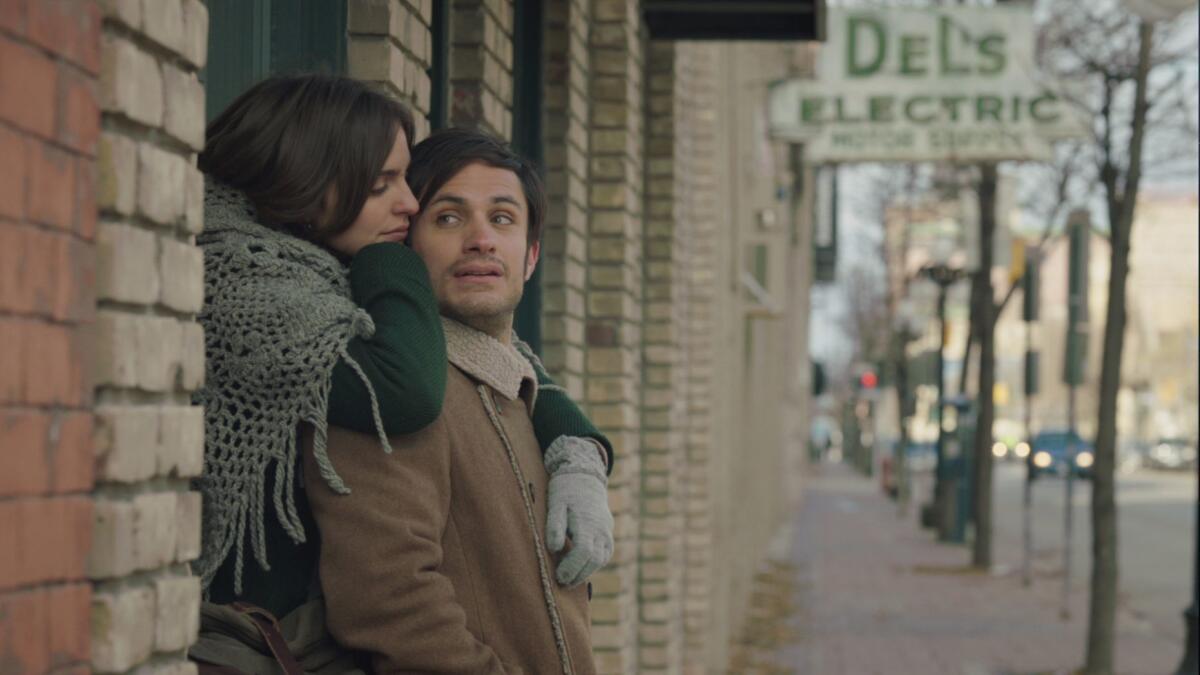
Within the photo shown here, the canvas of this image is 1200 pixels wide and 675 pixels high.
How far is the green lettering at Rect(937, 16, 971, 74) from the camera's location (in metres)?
13.1

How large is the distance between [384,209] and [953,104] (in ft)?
34.8

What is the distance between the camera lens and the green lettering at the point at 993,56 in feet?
42.8

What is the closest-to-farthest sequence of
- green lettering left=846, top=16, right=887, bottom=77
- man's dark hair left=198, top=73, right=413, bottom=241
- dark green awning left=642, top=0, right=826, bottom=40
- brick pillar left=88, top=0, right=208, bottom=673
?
brick pillar left=88, top=0, right=208, bottom=673
man's dark hair left=198, top=73, right=413, bottom=241
dark green awning left=642, top=0, right=826, bottom=40
green lettering left=846, top=16, right=887, bottom=77

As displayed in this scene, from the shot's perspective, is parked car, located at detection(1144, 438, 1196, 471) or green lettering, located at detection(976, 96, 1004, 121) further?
parked car, located at detection(1144, 438, 1196, 471)

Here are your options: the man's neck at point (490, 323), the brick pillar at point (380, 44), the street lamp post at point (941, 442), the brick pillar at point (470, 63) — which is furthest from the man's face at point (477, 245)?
the street lamp post at point (941, 442)

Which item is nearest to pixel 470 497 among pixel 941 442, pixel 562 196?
pixel 562 196

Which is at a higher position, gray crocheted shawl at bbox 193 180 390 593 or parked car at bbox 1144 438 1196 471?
gray crocheted shawl at bbox 193 180 390 593

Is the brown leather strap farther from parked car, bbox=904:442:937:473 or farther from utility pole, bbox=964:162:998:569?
parked car, bbox=904:442:937:473

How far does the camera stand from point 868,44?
13.4m

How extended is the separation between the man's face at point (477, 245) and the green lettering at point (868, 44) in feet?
34.2

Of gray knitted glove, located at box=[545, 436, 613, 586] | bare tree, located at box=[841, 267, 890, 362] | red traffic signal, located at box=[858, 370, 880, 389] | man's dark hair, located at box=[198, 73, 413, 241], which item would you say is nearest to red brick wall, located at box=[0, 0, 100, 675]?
man's dark hair, located at box=[198, 73, 413, 241]

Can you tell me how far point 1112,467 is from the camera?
12953 mm

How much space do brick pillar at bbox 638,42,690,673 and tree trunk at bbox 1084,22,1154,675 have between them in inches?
162

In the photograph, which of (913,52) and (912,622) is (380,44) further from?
(912,622)
